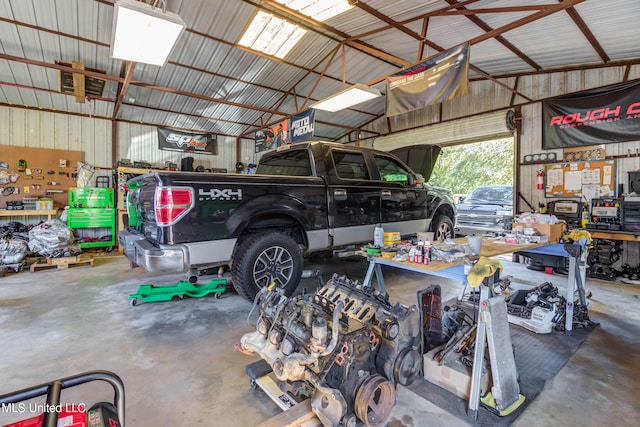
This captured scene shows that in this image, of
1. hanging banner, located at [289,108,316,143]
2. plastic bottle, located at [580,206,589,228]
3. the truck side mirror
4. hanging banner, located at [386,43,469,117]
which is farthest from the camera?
hanging banner, located at [289,108,316,143]

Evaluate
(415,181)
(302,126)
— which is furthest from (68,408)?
(302,126)

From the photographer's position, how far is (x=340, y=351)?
56.9 inches

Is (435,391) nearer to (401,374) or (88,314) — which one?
(401,374)

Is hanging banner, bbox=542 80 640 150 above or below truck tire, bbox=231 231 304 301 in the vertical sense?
above

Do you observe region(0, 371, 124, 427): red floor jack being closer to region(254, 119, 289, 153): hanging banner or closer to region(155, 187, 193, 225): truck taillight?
region(155, 187, 193, 225): truck taillight

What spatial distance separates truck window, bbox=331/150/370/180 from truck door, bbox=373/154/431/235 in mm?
296

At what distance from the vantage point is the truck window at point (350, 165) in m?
3.84

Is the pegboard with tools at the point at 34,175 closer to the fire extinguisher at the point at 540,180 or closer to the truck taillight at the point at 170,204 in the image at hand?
the truck taillight at the point at 170,204

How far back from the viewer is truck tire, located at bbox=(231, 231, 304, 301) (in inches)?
115

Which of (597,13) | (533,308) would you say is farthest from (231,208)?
(597,13)

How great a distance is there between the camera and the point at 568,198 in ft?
18.6

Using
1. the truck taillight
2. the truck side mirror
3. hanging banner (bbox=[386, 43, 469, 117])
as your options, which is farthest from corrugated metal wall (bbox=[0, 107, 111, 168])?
the truck side mirror

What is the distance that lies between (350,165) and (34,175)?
7.83m

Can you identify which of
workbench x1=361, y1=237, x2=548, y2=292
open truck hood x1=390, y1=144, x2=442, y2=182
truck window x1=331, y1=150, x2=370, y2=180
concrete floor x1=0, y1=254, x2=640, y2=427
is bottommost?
concrete floor x1=0, y1=254, x2=640, y2=427
